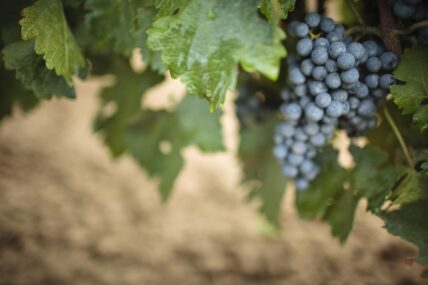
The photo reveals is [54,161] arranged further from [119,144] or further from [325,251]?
[325,251]

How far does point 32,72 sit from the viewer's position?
3.31 ft

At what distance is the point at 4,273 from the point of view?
1.53 metres

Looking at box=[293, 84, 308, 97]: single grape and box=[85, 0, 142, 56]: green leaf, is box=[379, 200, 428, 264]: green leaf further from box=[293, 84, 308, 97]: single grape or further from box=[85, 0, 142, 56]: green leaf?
box=[85, 0, 142, 56]: green leaf

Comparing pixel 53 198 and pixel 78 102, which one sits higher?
pixel 78 102

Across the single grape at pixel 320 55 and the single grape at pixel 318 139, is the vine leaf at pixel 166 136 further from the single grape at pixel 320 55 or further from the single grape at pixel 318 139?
the single grape at pixel 320 55

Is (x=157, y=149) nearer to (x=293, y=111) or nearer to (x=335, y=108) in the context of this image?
(x=293, y=111)

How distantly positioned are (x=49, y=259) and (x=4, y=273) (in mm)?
171

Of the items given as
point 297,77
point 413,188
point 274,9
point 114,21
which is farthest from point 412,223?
point 114,21

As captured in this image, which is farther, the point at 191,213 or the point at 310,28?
the point at 191,213

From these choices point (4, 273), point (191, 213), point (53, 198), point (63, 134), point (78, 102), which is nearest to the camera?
point (4, 273)

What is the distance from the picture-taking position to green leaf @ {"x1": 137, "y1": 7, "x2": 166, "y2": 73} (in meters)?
1.01

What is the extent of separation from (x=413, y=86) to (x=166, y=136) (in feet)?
3.39

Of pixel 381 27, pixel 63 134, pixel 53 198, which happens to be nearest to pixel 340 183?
pixel 381 27

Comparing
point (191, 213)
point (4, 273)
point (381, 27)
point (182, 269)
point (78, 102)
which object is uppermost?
point (78, 102)
